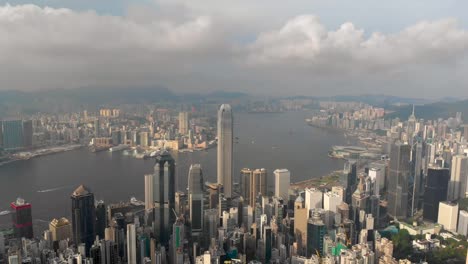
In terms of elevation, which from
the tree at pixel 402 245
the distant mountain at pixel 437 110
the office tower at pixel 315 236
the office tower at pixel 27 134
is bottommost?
the tree at pixel 402 245

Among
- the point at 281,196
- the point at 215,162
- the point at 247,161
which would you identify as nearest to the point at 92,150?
the point at 215,162

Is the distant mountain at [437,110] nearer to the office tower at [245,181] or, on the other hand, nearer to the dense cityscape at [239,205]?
the dense cityscape at [239,205]

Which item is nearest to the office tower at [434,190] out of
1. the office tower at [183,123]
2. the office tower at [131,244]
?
the office tower at [131,244]

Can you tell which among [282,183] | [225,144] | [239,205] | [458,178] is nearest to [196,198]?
[239,205]

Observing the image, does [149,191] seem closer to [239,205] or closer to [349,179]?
[239,205]

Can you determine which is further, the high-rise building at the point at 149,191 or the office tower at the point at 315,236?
the high-rise building at the point at 149,191

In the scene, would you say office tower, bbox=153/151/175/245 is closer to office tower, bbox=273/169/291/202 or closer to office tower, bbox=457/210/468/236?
office tower, bbox=273/169/291/202
